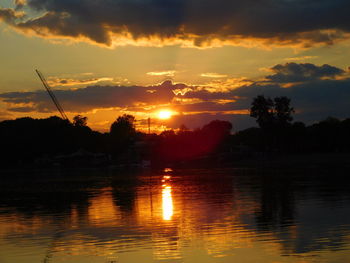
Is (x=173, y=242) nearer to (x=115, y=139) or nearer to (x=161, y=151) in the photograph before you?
(x=161, y=151)

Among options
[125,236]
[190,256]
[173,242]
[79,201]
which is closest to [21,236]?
[125,236]

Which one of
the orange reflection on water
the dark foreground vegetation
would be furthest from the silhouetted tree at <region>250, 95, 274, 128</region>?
the orange reflection on water

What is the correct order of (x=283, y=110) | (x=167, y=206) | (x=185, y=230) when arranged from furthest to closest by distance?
(x=283, y=110), (x=167, y=206), (x=185, y=230)

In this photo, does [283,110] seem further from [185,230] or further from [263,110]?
A: [185,230]

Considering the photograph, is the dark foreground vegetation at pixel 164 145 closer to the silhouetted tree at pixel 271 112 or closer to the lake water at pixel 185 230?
the silhouetted tree at pixel 271 112

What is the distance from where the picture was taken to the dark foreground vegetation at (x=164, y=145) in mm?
153100

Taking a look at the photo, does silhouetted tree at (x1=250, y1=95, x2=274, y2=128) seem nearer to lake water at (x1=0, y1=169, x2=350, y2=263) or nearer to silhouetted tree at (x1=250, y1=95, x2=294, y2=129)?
silhouetted tree at (x1=250, y1=95, x2=294, y2=129)

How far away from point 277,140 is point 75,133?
67.0 metres

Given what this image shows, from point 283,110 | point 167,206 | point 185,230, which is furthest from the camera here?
point 283,110

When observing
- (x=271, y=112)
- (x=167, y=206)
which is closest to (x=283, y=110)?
(x=271, y=112)

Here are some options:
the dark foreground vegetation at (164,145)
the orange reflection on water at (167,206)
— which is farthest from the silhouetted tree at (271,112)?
the orange reflection on water at (167,206)

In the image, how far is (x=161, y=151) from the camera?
17150cm

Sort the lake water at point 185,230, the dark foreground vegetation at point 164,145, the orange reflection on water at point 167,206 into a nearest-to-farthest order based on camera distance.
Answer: the lake water at point 185,230 → the orange reflection on water at point 167,206 → the dark foreground vegetation at point 164,145

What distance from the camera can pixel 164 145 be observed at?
174 metres
